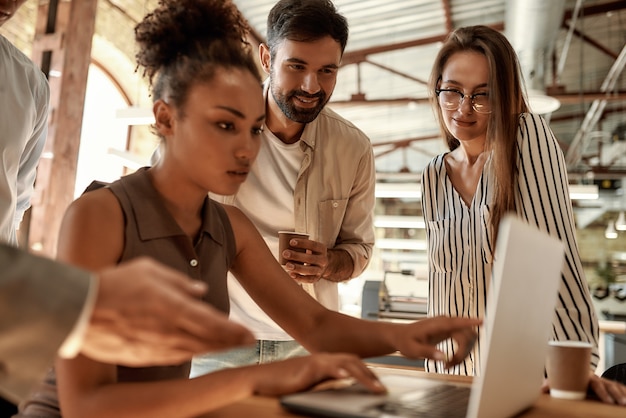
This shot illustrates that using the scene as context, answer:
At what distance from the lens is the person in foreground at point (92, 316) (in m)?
0.74

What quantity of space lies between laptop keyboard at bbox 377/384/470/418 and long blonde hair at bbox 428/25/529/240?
0.74m

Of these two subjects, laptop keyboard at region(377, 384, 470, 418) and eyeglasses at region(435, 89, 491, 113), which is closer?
laptop keyboard at region(377, 384, 470, 418)

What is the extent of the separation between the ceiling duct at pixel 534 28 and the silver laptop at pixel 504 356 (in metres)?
4.21

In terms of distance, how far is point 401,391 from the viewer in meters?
1.17

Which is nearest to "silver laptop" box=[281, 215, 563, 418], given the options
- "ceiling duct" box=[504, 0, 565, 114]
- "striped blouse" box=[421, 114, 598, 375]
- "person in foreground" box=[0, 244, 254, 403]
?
"person in foreground" box=[0, 244, 254, 403]

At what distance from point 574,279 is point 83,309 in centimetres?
130

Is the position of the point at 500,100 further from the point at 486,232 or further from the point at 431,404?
the point at 431,404

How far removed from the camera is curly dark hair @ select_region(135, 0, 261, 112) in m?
1.39

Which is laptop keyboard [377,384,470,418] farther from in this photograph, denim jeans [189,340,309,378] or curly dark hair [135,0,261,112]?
denim jeans [189,340,309,378]

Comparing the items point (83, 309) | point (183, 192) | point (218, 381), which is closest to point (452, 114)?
point (183, 192)

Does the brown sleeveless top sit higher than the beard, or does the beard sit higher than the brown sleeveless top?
the beard

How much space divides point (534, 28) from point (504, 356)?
20.0 ft

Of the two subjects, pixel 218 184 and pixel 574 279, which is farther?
pixel 574 279

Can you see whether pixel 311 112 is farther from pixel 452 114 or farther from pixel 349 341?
pixel 349 341
